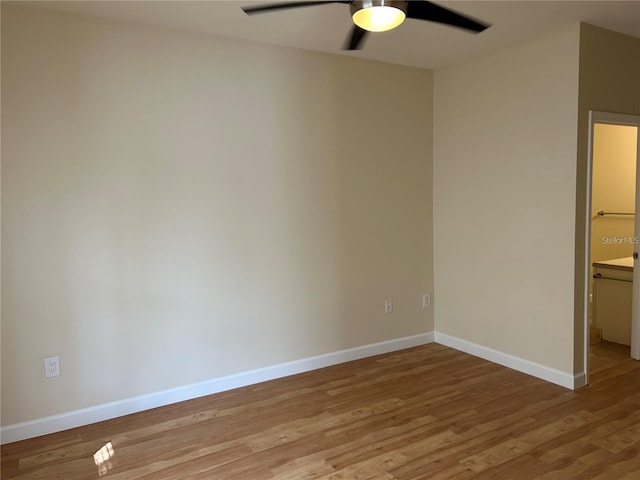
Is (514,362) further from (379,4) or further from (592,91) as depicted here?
(379,4)

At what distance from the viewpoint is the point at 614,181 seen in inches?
211

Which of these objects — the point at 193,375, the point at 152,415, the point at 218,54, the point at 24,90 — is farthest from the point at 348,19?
the point at 152,415

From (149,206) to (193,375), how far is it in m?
1.25

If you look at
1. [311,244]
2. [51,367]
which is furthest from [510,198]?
[51,367]

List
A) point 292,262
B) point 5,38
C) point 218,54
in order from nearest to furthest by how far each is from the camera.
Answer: point 5,38 < point 218,54 < point 292,262

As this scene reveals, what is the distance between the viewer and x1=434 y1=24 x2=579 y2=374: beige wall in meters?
3.35

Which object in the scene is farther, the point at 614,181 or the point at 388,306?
the point at 614,181

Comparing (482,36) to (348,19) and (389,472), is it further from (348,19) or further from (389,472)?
(389,472)

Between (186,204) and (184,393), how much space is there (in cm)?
134

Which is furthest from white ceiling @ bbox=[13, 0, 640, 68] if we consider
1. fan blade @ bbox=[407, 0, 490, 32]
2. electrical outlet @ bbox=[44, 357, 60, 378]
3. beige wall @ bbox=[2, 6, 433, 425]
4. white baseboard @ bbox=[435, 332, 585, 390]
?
white baseboard @ bbox=[435, 332, 585, 390]

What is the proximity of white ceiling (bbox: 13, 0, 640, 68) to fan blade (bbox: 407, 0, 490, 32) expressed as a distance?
43 cm

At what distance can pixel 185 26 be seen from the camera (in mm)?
3127

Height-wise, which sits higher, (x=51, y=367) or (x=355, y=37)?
(x=355, y=37)

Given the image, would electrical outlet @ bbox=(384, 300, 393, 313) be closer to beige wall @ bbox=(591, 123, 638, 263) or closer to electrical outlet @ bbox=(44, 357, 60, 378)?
electrical outlet @ bbox=(44, 357, 60, 378)
